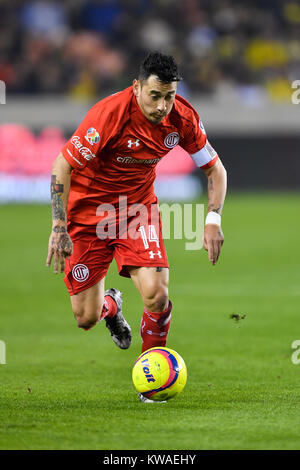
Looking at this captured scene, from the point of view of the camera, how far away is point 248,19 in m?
26.0

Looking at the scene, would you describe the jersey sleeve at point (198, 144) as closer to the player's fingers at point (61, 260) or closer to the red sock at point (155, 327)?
the red sock at point (155, 327)

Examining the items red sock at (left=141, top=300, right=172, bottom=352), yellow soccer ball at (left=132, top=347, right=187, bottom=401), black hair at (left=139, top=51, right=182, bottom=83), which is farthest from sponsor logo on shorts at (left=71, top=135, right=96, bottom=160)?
yellow soccer ball at (left=132, top=347, right=187, bottom=401)

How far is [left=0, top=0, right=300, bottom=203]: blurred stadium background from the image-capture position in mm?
22453

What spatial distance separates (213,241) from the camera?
19.3ft

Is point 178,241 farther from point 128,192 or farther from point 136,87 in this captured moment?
point 136,87

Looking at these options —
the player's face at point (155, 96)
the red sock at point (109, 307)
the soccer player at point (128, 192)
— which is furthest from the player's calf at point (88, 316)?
the player's face at point (155, 96)

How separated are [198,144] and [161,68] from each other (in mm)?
788

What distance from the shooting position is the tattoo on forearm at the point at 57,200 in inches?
225

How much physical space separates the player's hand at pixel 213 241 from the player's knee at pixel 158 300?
0.38 meters

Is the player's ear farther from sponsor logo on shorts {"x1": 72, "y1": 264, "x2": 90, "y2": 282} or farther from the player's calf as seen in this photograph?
the player's calf

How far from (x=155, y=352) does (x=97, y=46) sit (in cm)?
2042

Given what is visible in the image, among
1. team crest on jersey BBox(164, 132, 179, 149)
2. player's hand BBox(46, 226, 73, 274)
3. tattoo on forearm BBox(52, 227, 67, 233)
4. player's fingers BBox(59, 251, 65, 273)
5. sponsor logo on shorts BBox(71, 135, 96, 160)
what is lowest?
player's fingers BBox(59, 251, 65, 273)

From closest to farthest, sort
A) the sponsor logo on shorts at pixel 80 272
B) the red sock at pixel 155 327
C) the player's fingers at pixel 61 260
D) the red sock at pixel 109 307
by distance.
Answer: the player's fingers at pixel 61 260 < the red sock at pixel 155 327 < the sponsor logo on shorts at pixel 80 272 < the red sock at pixel 109 307

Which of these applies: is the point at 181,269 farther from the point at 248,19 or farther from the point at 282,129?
the point at 248,19
